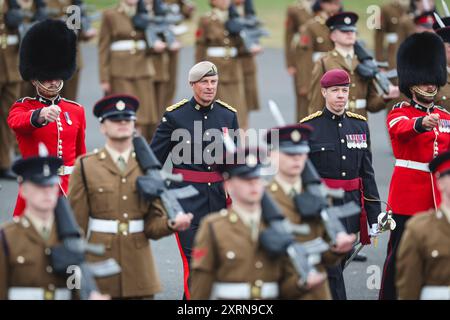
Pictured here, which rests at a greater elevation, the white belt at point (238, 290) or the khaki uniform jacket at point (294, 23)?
the khaki uniform jacket at point (294, 23)

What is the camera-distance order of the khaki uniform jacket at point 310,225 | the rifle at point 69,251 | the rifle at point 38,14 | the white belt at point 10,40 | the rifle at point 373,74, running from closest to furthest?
1. the rifle at point 69,251
2. the khaki uniform jacket at point 310,225
3. the rifle at point 373,74
4. the white belt at point 10,40
5. the rifle at point 38,14

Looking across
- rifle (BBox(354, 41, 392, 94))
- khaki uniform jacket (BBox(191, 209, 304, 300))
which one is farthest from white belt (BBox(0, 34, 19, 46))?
khaki uniform jacket (BBox(191, 209, 304, 300))

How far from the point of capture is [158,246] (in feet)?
36.7

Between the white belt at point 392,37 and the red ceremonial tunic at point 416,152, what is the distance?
715 cm

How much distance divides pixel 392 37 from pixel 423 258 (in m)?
9.46

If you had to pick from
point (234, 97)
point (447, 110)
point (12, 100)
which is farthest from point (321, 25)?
point (447, 110)

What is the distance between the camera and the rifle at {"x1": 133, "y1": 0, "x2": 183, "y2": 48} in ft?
46.3

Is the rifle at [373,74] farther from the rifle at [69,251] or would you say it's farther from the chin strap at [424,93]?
the rifle at [69,251]

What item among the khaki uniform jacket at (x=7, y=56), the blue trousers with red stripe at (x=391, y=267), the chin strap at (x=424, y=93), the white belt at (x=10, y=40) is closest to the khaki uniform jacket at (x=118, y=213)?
the blue trousers with red stripe at (x=391, y=267)

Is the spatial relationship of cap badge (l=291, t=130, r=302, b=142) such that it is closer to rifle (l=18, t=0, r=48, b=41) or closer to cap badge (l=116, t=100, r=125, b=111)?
cap badge (l=116, t=100, r=125, b=111)

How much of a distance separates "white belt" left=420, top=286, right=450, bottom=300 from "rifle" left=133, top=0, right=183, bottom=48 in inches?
304

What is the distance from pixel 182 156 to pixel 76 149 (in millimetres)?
713

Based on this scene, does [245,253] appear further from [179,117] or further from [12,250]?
[179,117]

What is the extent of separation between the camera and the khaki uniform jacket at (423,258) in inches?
269
